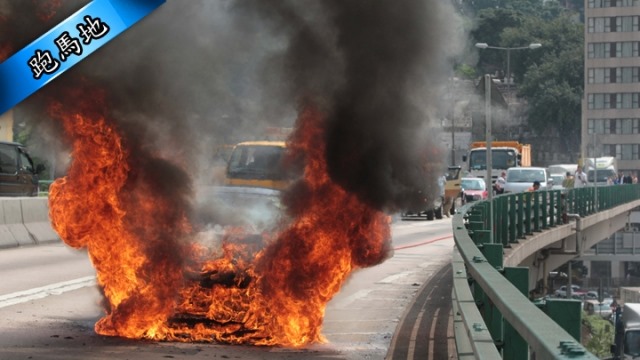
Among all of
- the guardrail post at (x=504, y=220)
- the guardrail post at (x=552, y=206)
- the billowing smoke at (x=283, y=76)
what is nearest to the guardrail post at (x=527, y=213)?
the guardrail post at (x=504, y=220)

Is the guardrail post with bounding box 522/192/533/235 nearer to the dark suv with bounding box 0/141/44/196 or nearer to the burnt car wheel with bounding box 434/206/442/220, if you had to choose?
the dark suv with bounding box 0/141/44/196

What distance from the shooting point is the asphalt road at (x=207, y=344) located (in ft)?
31.9

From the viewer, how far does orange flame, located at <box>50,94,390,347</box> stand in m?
10.6

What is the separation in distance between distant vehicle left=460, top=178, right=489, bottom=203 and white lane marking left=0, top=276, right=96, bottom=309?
3447cm

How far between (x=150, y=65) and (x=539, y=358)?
971 cm

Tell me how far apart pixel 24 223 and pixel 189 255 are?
43.2ft

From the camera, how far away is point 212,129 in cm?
1452

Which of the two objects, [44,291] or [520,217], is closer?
[44,291]

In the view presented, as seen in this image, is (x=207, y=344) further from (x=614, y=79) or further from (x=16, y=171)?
(x=614, y=79)

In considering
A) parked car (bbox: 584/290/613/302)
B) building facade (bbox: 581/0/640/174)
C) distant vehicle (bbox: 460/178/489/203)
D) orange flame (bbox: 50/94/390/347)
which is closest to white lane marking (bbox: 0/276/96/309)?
orange flame (bbox: 50/94/390/347)

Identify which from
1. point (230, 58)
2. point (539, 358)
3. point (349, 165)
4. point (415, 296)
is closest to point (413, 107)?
point (349, 165)

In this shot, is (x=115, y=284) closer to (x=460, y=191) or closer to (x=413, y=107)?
(x=413, y=107)

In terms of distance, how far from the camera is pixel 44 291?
14047 mm

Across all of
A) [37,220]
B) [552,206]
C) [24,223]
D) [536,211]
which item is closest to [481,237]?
[24,223]
